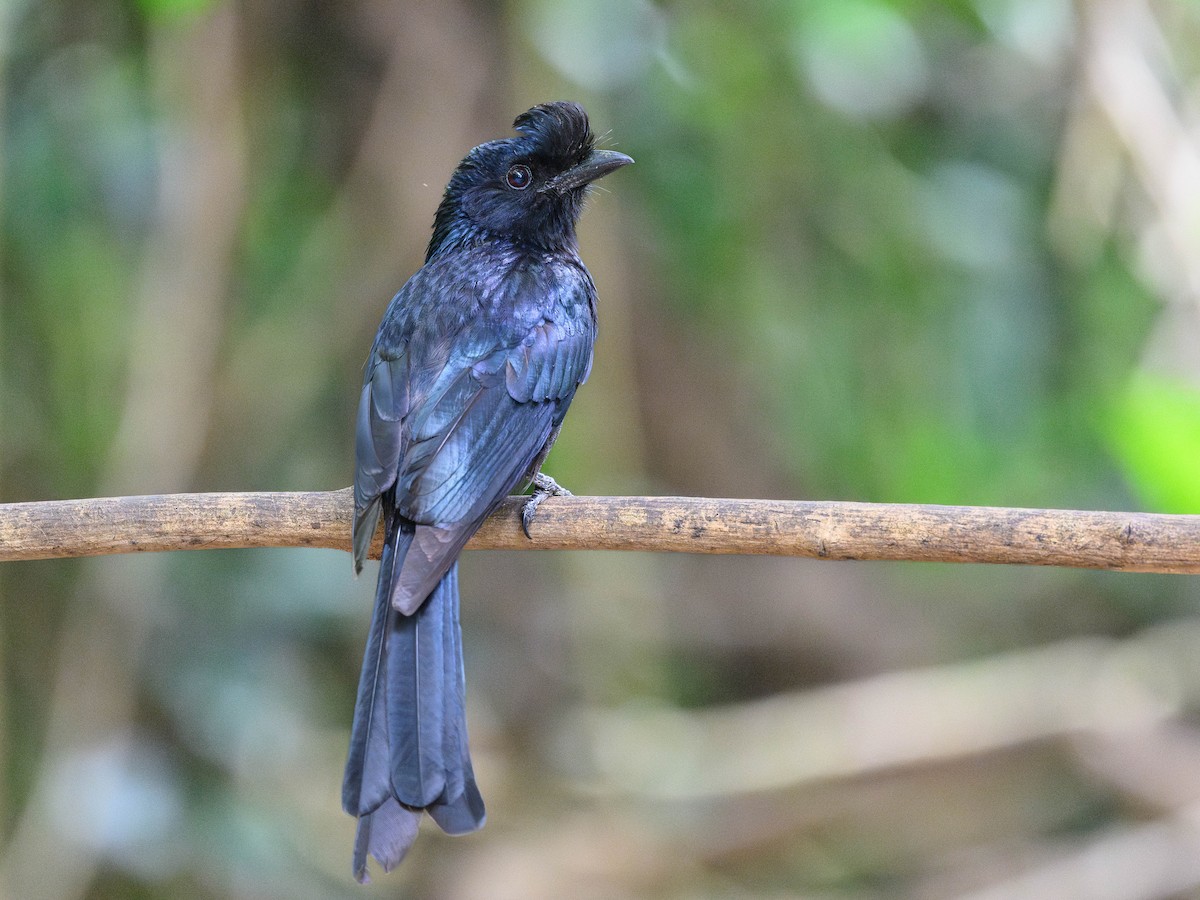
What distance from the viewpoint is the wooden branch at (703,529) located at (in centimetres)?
216

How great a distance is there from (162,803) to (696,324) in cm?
282

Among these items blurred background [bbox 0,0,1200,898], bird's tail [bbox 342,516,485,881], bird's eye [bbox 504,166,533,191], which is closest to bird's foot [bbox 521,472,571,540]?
bird's tail [bbox 342,516,485,881]

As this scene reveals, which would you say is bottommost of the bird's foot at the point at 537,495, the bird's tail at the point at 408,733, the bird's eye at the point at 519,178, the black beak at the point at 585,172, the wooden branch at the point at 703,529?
the bird's tail at the point at 408,733

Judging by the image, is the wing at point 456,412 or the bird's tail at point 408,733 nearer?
the bird's tail at point 408,733

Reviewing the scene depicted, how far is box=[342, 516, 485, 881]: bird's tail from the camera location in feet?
7.52

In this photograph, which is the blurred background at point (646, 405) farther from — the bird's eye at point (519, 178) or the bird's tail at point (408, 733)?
the bird's tail at point (408, 733)

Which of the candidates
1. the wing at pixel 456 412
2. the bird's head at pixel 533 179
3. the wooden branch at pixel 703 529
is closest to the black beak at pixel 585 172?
the bird's head at pixel 533 179

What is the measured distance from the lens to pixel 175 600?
4.69 meters

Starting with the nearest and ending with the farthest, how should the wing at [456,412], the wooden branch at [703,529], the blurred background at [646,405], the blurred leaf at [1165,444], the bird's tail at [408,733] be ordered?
the wooden branch at [703,529] < the bird's tail at [408,733] < the wing at [456,412] < the blurred leaf at [1165,444] < the blurred background at [646,405]

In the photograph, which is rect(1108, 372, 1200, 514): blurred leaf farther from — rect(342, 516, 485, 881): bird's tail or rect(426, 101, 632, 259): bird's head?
rect(342, 516, 485, 881): bird's tail

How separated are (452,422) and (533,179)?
0.97 metres

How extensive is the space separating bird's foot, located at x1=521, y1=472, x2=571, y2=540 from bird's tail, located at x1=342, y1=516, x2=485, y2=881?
0.58 feet

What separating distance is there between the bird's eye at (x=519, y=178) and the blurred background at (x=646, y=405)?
1.06 metres

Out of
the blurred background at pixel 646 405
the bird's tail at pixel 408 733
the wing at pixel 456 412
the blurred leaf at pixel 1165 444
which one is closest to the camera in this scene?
the bird's tail at pixel 408 733
